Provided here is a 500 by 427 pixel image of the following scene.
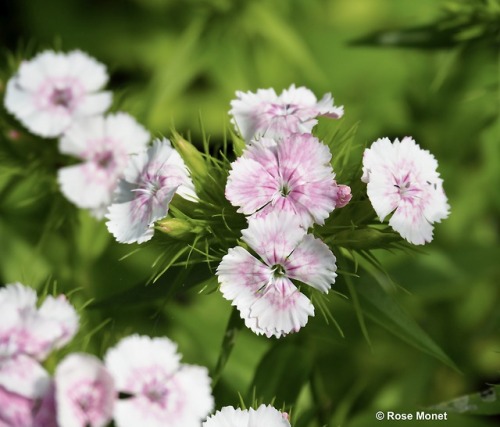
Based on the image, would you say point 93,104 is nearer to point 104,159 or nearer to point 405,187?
point 104,159

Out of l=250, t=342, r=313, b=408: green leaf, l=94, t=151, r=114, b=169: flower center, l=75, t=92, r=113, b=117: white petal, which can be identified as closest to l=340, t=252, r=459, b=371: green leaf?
l=250, t=342, r=313, b=408: green leaf

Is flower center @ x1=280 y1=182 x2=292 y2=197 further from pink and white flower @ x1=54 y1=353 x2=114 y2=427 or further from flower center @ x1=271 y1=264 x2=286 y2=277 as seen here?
pink and white flower @ x1=54 y1=353 x2=114 y2=427

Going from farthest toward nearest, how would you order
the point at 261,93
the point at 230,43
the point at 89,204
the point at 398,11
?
the point at 398,11 < the point at 230,43 < the point at 89,204 < the point at 261,93

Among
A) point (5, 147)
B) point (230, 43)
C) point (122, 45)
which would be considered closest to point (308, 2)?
point (230, 43)

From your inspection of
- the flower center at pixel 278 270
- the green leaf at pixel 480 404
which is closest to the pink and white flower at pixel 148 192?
the flower center at pixel 278 270

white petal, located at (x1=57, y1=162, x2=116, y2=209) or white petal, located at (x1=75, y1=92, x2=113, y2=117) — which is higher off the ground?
white petal, located at (x1=75, y1=92, x2=113, y2=117)

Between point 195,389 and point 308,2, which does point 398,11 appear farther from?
point 195,389
